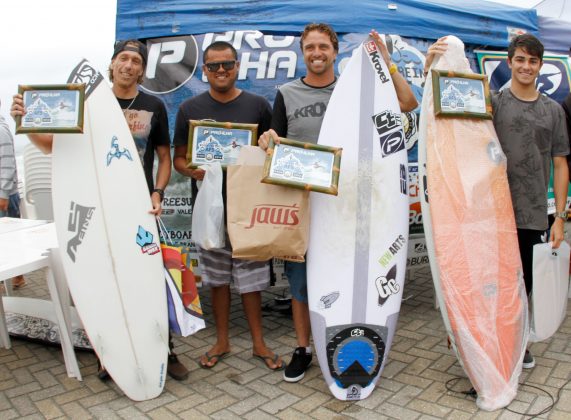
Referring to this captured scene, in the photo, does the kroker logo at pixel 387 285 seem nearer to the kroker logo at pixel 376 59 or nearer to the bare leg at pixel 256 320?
the bare leg at pixel 256 320

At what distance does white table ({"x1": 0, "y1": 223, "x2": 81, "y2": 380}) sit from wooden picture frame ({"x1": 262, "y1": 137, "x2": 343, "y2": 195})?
51.2 inches

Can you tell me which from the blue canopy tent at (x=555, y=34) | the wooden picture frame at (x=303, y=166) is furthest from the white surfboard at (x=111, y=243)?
the blue canopy tent at (x=555, y=34)

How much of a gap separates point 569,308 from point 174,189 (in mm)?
3179

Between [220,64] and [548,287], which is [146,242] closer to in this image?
[220,64]

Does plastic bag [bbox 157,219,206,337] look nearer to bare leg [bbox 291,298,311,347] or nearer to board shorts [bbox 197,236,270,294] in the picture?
board shorts [bbox 197,236,270,294]

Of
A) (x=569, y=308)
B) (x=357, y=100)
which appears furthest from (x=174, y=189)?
(x=569, y=308)

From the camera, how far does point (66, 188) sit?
258 cm

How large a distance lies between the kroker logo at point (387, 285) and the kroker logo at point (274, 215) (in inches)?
24.0

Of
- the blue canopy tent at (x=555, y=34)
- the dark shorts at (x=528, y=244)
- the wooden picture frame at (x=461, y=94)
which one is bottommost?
the dark shorts at (x=528, y=244)

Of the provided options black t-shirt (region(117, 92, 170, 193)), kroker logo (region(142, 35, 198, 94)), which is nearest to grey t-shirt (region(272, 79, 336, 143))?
black t-shirt (region(117, 92, 170, 193))

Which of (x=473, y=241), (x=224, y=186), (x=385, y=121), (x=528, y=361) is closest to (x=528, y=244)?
(x=473, y=241)

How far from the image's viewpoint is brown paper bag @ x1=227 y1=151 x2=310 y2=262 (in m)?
2.38

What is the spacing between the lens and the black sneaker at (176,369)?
8.89ft

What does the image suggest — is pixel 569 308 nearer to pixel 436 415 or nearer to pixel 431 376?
pixel 431 376
